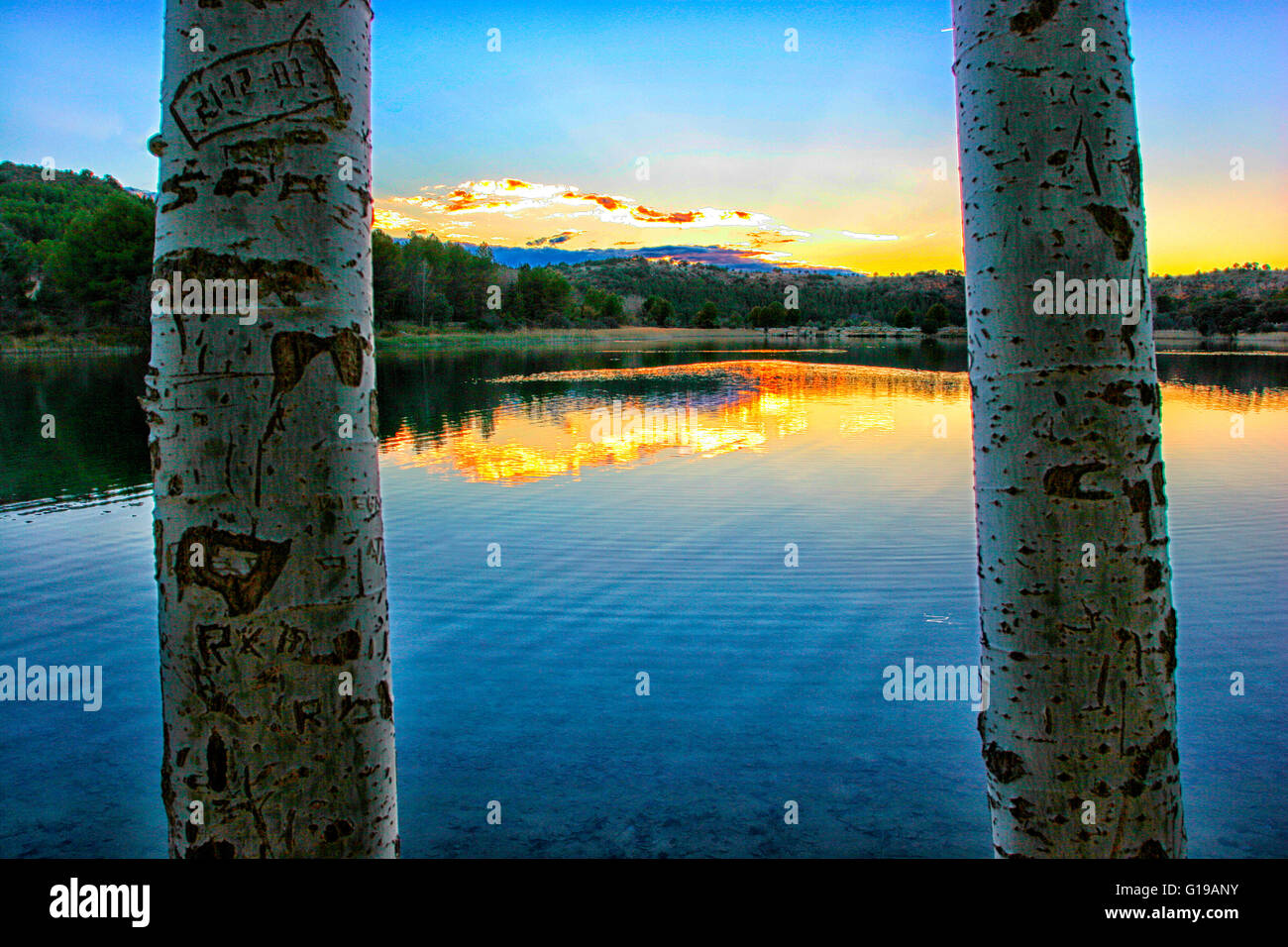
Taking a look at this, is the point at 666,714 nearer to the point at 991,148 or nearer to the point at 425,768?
the point at 425,768

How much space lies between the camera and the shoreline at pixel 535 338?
65.1 meters

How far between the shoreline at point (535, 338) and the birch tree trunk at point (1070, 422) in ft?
161

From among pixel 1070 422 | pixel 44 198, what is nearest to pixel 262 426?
pixel 1070 422

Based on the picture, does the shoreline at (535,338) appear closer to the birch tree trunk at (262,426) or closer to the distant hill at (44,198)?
the distant hill at (44,198)

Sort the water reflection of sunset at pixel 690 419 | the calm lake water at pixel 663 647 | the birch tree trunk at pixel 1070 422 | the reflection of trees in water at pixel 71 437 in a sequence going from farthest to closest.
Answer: the water reflection of sunset at pixel 690 419 → the reflection of trees in water at pixel 71 437 → the calm lake water at pixel 663 647 → the birch tree trunk at pixel 1070 422

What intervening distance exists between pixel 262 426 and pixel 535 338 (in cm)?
9896

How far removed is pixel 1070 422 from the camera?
2.04 meters

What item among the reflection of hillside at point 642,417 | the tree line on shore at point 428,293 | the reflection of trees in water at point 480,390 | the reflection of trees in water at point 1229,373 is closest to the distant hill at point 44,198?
the tree line on shore at point 428,293

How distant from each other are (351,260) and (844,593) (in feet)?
26.2

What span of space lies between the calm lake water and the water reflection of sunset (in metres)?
0.45

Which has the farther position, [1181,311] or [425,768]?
[1181,311]
